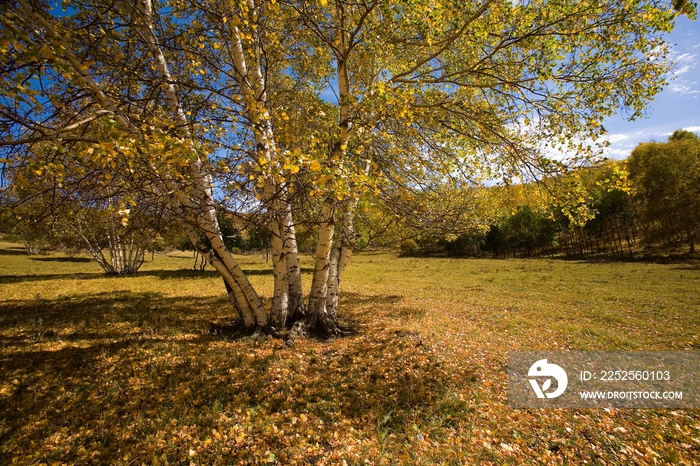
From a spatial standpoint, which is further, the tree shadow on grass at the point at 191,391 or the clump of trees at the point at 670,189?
the clump of trees at the point at 670,189

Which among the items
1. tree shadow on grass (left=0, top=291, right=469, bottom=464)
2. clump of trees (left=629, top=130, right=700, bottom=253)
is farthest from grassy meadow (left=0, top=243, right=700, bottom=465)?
clump of trees (left=629, top=130, right=700, bottom=253)

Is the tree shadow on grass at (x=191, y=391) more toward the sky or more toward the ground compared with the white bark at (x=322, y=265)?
more toward the ground

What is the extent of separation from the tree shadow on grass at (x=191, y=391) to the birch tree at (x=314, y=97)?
5.60ft

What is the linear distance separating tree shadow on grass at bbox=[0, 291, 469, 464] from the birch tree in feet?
5.60

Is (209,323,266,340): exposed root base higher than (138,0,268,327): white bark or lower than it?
lower

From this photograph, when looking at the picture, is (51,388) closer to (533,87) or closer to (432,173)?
(432,173)

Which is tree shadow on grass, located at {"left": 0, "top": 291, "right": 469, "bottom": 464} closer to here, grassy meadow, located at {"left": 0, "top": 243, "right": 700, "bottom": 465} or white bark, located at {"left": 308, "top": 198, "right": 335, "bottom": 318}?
grassy meadow, located at {"left": 0, "top": 243, "right": 700, "bottom": 465}

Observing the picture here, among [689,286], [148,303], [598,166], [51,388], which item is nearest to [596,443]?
[598,166]

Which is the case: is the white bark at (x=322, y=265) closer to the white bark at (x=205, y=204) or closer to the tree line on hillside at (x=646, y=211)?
the white bark at (x=205, y=204)

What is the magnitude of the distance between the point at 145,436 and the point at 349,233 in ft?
18.2

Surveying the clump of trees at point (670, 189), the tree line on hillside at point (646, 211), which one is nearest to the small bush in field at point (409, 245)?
the tree line on hillside at point (646, 211)

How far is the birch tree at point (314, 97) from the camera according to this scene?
4.31 metres

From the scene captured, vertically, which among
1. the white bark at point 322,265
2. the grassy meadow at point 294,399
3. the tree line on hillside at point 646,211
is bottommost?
the grassy meadow at point 294,399

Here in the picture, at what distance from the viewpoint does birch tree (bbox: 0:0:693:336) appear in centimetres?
431
